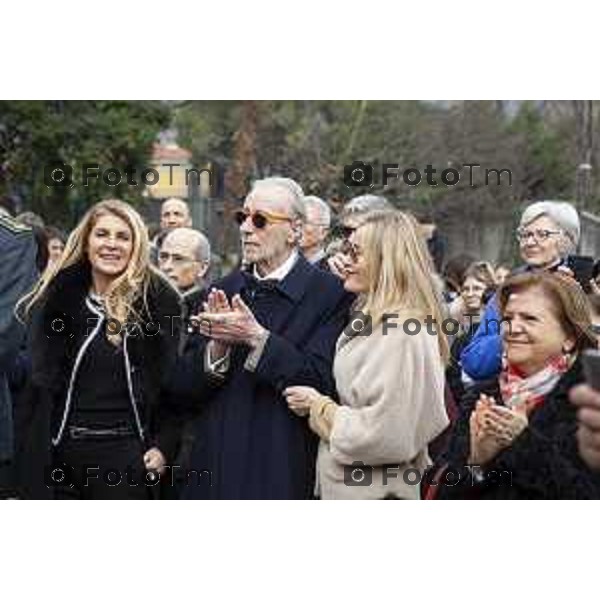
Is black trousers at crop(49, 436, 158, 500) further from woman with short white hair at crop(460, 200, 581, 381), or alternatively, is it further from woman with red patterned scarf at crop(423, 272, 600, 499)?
woman with short white hair at crop(460, 200, 581, 381)

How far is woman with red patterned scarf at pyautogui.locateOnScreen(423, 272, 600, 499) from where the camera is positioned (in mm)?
3512

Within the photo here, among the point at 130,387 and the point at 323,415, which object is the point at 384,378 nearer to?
the point at 323,415

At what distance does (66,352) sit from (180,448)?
0.55 m

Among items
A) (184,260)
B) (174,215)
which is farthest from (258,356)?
(174,215)

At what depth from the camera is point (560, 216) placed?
17.0ft

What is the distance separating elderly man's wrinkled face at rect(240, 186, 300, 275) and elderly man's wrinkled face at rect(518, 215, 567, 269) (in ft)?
3.58

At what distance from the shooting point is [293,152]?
2388 centimetres

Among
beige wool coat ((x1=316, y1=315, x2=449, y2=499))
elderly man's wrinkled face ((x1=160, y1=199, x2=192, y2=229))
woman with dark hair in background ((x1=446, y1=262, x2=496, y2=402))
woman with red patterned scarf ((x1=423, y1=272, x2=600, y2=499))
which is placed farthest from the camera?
elderly man's wrinkled face ((x1=160, y1=199, x2=192, y2=229))

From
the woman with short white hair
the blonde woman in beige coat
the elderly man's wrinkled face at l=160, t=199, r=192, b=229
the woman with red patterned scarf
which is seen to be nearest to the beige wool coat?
the blonde woman in beige coat

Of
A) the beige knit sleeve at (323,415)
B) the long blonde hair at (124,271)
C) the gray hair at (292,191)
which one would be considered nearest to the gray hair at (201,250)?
the long blonde hair at (124,271)

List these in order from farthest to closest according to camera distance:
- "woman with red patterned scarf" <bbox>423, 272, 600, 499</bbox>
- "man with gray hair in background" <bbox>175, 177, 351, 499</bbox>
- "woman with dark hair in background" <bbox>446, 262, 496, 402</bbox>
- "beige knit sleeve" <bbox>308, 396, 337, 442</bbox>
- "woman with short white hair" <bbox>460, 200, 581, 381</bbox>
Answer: "woman with dark hair in background" <bbox>446, 262, 496, 402</bbox>
"woman with short white hair" <bbox>460, 200, 581, 381</bbox>
"man with gray hair in background" <bbox>175, 177, 351, 499</bbox>
"beige knit sleeve" <bbox>308, 396, 337, 442</bbox>
"woman with red patterned scarf" <bbox>423, 272, 600, 499</bbox>

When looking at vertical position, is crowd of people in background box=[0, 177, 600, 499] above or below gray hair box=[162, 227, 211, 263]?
below

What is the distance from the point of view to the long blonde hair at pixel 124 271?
4617 mm
